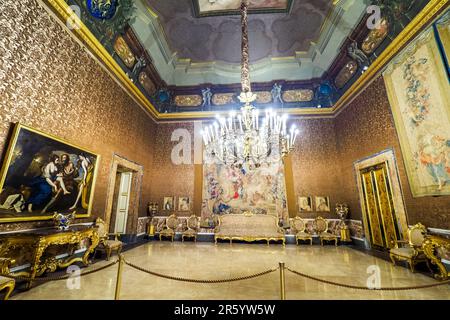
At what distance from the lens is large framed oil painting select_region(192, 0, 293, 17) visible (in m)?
6.14

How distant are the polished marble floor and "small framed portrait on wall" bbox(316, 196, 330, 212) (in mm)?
2126

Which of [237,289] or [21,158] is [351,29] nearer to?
[237,289]

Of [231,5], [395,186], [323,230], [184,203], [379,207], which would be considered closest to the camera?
[395,186]

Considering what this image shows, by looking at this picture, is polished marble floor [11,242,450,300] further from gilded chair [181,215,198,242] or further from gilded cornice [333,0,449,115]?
gilded cornice [333,0,449,115]

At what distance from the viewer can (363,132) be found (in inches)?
258

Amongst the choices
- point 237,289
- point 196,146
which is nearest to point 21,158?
point 237,289

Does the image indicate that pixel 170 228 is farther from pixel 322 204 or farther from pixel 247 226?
pixel 322 204

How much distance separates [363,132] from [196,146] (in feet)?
21.5

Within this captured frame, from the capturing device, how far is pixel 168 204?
8.30m

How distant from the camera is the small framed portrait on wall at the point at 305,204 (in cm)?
776

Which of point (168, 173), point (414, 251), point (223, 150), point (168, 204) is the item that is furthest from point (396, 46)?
point (168, 204)

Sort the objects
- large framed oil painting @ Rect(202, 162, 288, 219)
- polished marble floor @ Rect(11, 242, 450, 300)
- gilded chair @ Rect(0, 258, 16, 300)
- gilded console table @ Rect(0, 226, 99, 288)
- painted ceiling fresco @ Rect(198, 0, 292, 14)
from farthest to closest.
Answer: large framed oil painting @ Rect(202, 162, 288, 219), painted ceiling fresco @ Rect(198, 0, 292, 14), gilded console table @ Rect(0, 226, 99, 288), polished marble floor @ Rect(11, 242, 450, 300), gilded chair @ Rect(0, 258, 16, 300)

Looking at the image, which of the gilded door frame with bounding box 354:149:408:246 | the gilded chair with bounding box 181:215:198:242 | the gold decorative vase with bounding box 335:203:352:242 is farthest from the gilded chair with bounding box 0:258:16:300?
the gold decorative vase with bounding box 335:203:352:242

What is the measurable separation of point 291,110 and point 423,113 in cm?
473
